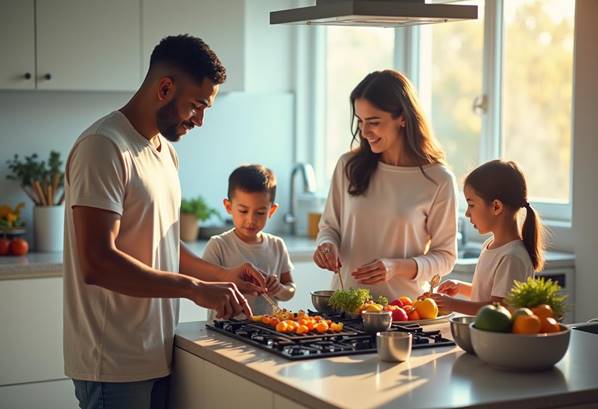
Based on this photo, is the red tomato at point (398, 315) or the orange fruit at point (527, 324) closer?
the orange fruit at point (527, 324)

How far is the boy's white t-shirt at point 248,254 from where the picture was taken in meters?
3.19

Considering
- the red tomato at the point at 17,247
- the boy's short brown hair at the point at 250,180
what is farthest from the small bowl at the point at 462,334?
the red tomato at the point at 17,247

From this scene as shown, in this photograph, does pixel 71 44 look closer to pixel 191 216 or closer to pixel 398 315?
pixel 191 216

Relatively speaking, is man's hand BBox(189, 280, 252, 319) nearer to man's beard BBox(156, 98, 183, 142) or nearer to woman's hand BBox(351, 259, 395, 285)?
man's beard BBox(156, 98, 183, 142)

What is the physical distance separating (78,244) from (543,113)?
2742 millimetres

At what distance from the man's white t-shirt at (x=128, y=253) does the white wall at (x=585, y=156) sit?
2016mm

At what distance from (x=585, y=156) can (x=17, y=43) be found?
249 centimetres

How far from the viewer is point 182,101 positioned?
8.17 feet

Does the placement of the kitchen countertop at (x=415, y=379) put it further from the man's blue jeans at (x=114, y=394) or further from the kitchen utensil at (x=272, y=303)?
the kitchen utensil at (x=272, y=303)

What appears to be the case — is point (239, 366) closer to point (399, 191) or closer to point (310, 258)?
point (399, 191)

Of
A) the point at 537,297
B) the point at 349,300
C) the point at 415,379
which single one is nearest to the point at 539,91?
the point at 349,300

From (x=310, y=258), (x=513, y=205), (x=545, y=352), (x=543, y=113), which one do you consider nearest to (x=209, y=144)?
(x=310, y=258)

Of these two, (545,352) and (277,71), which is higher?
(277,71)

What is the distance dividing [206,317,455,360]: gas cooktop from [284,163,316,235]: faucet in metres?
2.59
